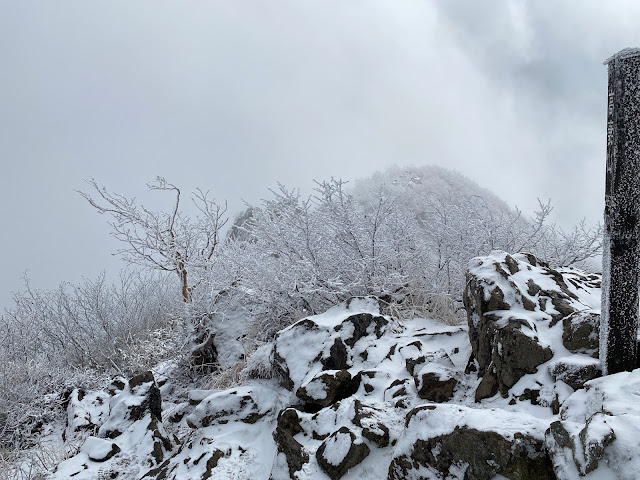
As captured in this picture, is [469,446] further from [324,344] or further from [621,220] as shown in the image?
[324,344]

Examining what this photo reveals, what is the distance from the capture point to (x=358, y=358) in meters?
4.24

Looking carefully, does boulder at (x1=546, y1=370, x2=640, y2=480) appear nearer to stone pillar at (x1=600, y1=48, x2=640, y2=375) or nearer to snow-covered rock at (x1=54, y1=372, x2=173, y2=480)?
stone pillar at (x1=600, y1=48, x2=640, y2=375)

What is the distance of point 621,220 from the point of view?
8.89 feet

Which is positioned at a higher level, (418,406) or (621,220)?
(621,220)

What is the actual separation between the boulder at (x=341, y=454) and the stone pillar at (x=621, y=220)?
67.1 inches

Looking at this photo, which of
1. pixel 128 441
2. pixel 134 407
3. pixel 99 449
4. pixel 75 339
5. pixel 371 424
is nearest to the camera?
pixel 371 424

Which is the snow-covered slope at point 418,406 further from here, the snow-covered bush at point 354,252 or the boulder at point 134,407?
the snow-covered bush at point 354,252

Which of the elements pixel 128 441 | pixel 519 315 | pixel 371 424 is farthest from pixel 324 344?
pixel 128 441

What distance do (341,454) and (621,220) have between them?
2.40 metres

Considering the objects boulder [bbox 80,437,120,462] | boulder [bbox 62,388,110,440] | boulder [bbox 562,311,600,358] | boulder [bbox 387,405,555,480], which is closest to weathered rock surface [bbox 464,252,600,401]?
boulder [bbox 562,311,600,358]

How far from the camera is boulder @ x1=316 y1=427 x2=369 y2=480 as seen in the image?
3.03 m

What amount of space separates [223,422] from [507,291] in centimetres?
289

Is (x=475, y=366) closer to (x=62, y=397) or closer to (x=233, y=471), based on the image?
(x=233, y=471)

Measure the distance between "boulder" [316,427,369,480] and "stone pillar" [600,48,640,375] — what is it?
67.1 inches
